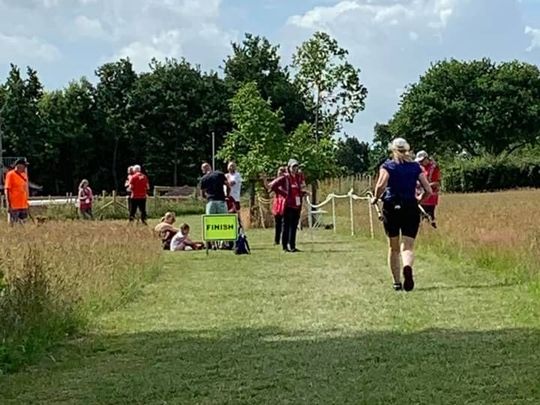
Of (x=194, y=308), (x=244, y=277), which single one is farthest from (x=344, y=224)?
(x=194, y=308)

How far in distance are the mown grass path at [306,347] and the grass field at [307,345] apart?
15 millimetres

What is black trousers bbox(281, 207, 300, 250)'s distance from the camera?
21188 millimetres

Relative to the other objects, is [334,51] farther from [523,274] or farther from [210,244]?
[523,274]

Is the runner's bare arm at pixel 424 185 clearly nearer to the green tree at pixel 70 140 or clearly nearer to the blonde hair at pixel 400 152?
the blonde hair at pixel 400 152

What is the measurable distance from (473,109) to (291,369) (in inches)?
3466

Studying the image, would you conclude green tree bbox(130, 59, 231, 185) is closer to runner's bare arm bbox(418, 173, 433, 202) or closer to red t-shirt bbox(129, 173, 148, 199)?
red t-shirt bbox(129, 173, 148, 199)

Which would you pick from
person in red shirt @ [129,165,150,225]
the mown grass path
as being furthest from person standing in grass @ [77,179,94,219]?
the mown grass path

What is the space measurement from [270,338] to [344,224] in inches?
800

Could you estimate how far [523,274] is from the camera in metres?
14.0

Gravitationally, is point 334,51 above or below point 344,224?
above

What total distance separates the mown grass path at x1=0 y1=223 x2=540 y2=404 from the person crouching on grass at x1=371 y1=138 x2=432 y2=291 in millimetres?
485

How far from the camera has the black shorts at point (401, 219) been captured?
13.4 metres

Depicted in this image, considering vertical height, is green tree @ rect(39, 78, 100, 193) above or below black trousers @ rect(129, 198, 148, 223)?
above

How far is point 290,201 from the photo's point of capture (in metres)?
21.6
